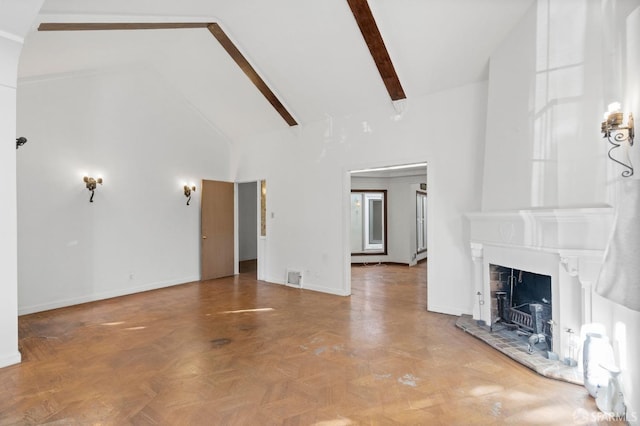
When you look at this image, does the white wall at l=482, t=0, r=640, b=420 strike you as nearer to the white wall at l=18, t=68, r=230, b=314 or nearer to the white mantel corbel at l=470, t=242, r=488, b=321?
the white mantel corbel at l=470, t=242, r=488, b=321

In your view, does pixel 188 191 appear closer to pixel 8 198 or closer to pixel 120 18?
pixel 120 18

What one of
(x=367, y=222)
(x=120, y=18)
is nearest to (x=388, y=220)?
(x=367, y=222)

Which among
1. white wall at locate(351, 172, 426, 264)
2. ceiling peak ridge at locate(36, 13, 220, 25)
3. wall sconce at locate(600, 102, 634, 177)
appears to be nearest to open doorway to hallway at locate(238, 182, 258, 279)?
white wall at locate(351, 172, 426, 264)

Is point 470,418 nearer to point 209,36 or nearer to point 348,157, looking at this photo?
point 348,157

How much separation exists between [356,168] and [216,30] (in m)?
2.96

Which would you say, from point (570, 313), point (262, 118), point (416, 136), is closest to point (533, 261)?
point (570, 313)

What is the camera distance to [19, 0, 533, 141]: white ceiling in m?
3.69

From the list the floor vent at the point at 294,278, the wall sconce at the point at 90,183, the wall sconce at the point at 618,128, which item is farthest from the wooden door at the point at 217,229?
the wall sconce at the point at 618,128

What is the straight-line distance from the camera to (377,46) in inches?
166

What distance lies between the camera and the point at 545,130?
3.05m

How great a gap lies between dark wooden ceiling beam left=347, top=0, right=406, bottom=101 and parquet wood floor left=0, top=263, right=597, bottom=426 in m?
3.27

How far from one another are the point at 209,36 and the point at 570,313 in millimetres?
5697

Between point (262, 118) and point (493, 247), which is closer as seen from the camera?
point (493, 247)

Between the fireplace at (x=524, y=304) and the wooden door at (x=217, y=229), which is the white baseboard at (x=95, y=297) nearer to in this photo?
the wooden door at (x=217, y=229)
